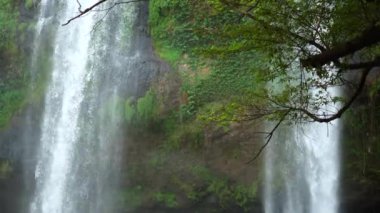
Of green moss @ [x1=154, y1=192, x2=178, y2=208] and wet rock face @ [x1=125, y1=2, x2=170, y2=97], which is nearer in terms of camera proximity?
green moss @ [x1=154, y1=192, x2=178, y2=208]

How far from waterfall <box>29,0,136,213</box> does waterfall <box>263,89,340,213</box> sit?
11.7 feet

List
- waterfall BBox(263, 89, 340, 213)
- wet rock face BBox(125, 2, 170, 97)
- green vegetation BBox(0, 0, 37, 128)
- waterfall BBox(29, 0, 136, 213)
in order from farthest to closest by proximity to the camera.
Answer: green vegetation BBox(0, 0, 37, 128), wet rock face BBox(125, 2, 170, 97), waterfall BBox(29, 0, 136, 213), waterfall BBox(263, 89, 340, 213)

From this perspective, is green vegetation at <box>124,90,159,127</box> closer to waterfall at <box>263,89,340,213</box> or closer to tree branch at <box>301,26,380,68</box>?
waterfall at <box>263,89,340,213</box>

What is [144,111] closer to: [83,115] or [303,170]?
[83,115]

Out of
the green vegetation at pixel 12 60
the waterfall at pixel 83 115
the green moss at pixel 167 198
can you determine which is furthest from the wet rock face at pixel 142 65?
the green vegetation at pixel 12 60

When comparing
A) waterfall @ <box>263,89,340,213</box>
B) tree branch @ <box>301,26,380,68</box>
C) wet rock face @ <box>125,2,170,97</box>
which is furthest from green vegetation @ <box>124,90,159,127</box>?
tree branch @ <box>301,26,380,68</box>

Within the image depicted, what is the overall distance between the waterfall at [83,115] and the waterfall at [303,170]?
11.7 feet

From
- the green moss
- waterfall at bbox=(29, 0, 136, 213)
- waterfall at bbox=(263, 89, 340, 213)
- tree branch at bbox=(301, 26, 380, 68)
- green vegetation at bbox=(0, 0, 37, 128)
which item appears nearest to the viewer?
tree branch at bbox=(301, 26, 380, 68)

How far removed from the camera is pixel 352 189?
1016cm

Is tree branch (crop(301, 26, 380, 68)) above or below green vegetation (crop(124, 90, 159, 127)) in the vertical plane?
above

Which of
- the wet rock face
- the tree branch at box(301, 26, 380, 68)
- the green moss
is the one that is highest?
the wet rock face

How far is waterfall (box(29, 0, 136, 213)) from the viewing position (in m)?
11.4

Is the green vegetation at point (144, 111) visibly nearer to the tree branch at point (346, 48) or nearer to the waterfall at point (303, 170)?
the waterfall at point (303, 170)

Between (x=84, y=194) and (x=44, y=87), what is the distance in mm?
2902
